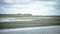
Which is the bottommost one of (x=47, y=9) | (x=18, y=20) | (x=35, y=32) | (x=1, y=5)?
(x=35, y=32)

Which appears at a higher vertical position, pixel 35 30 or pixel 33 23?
pixel 33 23

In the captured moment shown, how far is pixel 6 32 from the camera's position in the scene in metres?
1.57

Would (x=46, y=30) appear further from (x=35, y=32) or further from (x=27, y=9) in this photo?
(x=27, y=9)

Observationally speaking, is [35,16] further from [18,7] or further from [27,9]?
[18,7]

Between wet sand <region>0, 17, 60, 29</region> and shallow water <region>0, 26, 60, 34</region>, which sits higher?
wet sand <region>0, 17, 60, 29</region>

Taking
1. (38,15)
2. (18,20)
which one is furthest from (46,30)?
(18,20)

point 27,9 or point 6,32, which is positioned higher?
point 27,9

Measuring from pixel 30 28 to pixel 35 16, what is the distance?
237 millimetres

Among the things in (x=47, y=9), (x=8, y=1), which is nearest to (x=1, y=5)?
(x=8, y=1)

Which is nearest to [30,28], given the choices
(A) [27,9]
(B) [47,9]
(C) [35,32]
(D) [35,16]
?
(C) [35,32]

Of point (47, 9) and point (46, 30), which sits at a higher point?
point (47, 9)

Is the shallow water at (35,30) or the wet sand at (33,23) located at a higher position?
the wet sand at (33,23)

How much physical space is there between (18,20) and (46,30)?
548 millimetres

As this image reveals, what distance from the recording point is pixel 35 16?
157cm
